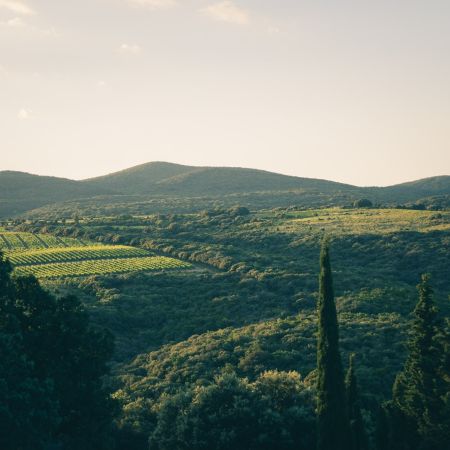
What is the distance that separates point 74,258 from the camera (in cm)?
8456

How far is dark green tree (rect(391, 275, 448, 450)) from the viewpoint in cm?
3038

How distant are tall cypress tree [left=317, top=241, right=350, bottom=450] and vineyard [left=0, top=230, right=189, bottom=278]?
5105 centimetres

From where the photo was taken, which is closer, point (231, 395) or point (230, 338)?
point (231, 395)

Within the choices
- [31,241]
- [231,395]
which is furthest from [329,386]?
[31,241]

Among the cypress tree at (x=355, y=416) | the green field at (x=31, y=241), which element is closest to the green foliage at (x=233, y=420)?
the cypress tree at (x=355, y=416)

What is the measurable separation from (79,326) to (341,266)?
52.1 meters

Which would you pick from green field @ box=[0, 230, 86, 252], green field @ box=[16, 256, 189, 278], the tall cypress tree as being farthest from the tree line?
green field @ box=[0, 230, 86, 252]

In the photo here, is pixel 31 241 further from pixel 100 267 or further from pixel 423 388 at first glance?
pixel 423 388

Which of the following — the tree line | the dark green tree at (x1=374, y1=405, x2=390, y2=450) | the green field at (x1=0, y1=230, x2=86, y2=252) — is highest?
the green field at (x1=0, y1=230, x2=86, y2=252)

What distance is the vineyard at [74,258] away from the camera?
251ft

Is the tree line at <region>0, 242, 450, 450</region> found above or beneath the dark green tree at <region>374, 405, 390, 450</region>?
above

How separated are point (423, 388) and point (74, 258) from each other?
A: 63.1 m

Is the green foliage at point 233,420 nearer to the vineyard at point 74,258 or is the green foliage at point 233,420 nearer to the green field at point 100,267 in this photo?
the vineyard at point 74,258

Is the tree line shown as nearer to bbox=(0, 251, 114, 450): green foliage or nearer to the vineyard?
bbox=(0, 251, 114, 450): green foliage
